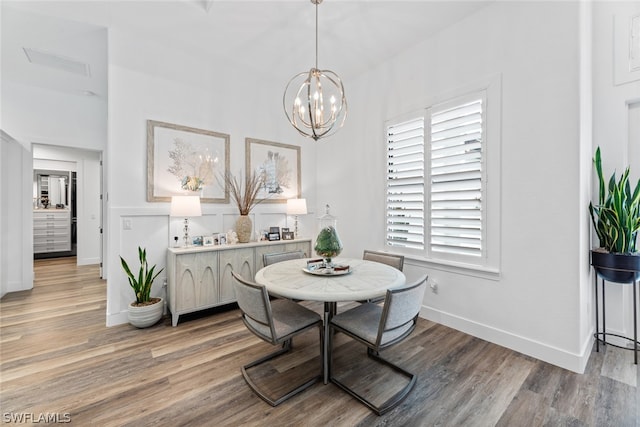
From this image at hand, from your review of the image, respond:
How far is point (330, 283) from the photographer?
75.3 inches

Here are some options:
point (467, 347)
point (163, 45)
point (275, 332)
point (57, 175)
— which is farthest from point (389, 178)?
point (57, 175)

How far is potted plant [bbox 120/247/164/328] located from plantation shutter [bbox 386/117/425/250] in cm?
284

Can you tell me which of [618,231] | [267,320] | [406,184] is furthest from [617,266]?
[267,320]

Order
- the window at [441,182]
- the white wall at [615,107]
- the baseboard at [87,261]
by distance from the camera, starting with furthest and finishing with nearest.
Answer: the baseboard at [87,261] → the window at [441,182] → the white wall at [615,107]

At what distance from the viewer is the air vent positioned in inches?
129

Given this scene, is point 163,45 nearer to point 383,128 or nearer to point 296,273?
point 383,128

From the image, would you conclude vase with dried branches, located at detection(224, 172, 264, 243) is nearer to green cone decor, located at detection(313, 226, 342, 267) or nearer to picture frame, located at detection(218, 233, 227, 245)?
picture frame, located at detection(218, 233, 227, 245)

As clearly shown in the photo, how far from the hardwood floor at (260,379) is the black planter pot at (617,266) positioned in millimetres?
708

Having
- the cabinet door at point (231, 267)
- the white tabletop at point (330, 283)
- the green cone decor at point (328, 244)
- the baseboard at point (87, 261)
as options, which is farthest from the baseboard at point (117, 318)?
the baseboard at point (87, 261)

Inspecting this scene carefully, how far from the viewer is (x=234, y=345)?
8.30 feet

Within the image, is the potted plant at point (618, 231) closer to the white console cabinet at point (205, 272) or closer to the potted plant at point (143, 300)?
the white console cabinet at point (205, 272)

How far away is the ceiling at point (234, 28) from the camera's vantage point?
259 centimetres

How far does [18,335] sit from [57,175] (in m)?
6.28

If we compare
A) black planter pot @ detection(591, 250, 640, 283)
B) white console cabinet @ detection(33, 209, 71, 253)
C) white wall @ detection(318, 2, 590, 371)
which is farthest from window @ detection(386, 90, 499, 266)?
white console cabinet @ detection(33, 209, 71, 253)
